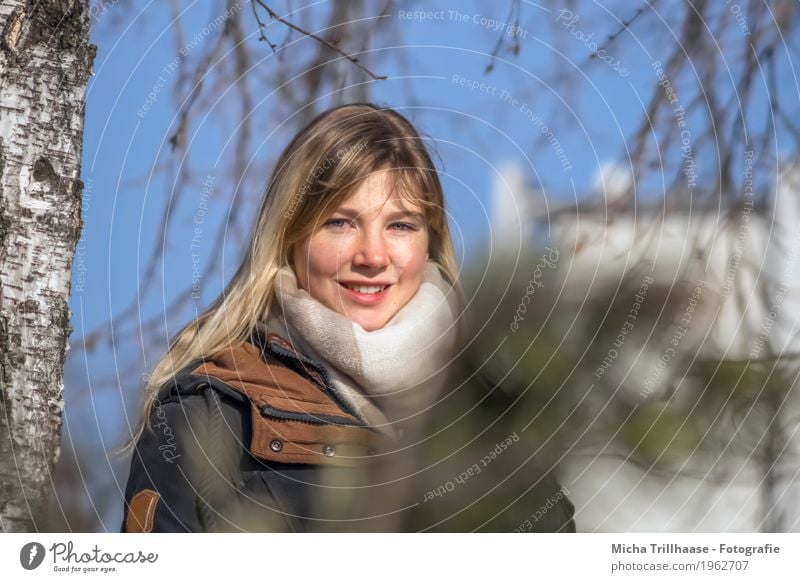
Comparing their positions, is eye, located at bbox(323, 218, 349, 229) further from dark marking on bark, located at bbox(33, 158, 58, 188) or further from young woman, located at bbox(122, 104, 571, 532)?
dark marking on bark, located at bbox(33, 158, 58, 188)

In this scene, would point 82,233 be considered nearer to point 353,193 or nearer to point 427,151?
point 353,193

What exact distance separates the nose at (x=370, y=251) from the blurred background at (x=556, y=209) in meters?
0.15

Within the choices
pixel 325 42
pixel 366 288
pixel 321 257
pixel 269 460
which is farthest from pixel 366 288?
pixel 325 42

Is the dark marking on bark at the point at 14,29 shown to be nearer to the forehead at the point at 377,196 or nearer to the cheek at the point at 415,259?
the forehead at the point at 377,196

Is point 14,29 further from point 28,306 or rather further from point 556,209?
point 556,209

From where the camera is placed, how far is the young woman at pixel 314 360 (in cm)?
191

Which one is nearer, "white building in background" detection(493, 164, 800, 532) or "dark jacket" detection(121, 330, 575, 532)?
"dark jacket" detection(121, 330, 575, 532)

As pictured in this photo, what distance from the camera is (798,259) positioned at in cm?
210

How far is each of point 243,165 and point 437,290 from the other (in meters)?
0.43

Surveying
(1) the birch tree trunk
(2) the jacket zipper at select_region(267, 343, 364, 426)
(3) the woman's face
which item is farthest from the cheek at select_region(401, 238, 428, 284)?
(1) the birch tree trunk

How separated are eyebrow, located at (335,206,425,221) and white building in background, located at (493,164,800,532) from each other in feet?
0.51

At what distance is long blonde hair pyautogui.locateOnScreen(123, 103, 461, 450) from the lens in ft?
6.35
